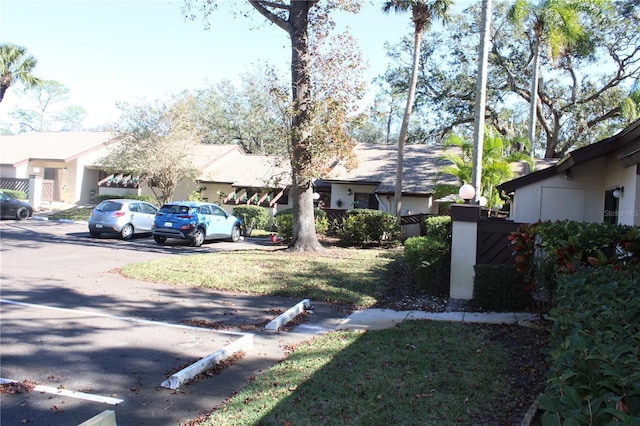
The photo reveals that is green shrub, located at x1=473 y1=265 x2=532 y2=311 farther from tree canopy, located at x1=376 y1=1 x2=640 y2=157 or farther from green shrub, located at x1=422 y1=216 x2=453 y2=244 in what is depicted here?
tree canopy, located at x1=376 y1=1 x2=640 y2=157

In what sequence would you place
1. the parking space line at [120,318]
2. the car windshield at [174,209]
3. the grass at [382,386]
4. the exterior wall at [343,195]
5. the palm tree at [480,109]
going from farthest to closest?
the exterior wall at [343,195]
the car windshield at [174,209]
the palm tree at [480,109]
the parking space line at [120,318]
the grass at [382,386]

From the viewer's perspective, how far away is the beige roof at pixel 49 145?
111 feet

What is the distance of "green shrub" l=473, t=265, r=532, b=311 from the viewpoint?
8516 millimetres

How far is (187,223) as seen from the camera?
17.8m

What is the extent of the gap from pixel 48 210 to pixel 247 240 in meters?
15.2

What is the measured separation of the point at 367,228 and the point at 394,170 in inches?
384

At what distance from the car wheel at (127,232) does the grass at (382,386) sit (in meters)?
14.4

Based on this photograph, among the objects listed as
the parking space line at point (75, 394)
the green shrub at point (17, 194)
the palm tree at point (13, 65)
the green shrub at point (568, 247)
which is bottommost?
the parking space line at point (75, 394)

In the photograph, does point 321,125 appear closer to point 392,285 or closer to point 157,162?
point 392,285

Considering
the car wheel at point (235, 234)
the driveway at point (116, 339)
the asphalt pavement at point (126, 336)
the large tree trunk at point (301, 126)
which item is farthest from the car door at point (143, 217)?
the large tree trunk at point (301, 126)

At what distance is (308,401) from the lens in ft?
15.0

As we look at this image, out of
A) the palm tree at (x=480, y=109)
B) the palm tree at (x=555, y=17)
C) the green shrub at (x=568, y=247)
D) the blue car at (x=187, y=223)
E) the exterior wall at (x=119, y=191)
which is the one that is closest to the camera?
the green shrub at (x=568, y=247)

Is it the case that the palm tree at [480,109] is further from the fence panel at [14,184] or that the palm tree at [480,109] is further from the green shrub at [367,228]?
the fence panel at [14,184]

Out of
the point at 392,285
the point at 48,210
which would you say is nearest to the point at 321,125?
the point at 392,285
